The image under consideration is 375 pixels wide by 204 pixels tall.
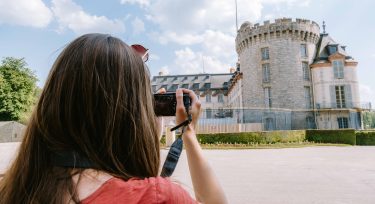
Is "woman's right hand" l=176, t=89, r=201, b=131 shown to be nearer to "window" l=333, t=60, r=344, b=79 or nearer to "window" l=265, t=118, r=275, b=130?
"window" l=265, t=118, r=275, b=130

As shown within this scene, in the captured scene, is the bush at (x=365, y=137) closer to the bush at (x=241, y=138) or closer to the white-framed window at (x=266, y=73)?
the bush at (x=241, y=138)

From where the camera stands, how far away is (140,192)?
31.8 inches

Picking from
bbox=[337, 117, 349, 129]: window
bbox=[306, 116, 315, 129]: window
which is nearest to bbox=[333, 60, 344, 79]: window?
bbox=[337, 117, 349, 129]: window

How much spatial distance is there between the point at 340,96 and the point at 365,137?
8.33 meters

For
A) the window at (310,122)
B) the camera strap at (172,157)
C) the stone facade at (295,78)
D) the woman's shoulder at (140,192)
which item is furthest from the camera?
the window at (310,122)

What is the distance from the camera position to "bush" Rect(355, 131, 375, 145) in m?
24.3

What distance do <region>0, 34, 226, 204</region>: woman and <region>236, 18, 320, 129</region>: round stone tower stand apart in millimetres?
32054

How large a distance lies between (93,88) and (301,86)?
33965 millimetres

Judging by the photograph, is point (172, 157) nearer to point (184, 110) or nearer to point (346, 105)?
point (184, 110)

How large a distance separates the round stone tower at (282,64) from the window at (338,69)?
262 cm

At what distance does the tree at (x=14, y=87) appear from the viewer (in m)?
36.0

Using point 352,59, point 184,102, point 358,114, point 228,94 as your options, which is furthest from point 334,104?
point 184,102

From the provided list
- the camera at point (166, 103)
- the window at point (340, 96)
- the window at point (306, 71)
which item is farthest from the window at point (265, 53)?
the camera at point (166, 103)

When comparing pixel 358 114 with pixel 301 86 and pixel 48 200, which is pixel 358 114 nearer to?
pixel 301 86
